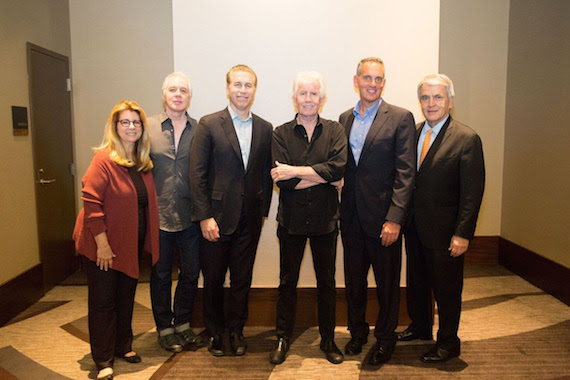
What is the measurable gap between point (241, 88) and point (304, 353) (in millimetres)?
1881

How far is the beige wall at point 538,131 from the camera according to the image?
441 cm

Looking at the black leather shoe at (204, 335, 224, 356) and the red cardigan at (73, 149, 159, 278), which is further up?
the red cardigan at (73, 149, 159, 278)

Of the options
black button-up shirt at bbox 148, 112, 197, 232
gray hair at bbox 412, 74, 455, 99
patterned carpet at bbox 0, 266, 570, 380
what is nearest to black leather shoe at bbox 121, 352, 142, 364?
patterned carpet at bbox 0, 266, 570, 380

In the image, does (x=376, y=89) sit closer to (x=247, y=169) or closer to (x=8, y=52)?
(x=247, y=169)

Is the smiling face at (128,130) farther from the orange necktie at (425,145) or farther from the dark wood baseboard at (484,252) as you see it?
the dark wood baseboard at (484,252)

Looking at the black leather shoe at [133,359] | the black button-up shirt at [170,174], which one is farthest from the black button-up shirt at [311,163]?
→ the black leather shoe at [133,359]

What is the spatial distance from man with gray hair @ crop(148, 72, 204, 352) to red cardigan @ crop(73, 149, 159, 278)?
A: 39cm

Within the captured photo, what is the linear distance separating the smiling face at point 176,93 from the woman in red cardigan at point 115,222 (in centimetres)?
34

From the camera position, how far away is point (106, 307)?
114 inches

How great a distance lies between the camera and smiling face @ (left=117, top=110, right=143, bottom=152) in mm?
2854

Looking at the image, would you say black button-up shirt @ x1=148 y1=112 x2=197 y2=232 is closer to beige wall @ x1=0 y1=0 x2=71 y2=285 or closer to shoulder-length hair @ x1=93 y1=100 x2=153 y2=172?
shoulder-length hair @ x1=93 y1=100 x2=153 y2=172

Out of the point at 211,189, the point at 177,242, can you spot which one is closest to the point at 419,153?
the point at 211,189

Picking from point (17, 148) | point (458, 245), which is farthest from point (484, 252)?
point (17, 148)

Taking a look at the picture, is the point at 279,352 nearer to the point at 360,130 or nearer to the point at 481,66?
the point at 360,130
